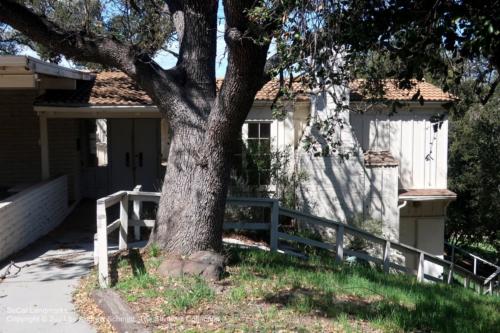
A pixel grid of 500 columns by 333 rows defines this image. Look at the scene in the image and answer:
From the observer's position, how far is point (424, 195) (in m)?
15.8

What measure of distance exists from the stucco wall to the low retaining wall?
5.34ft

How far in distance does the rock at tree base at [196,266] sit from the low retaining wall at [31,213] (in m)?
3.19

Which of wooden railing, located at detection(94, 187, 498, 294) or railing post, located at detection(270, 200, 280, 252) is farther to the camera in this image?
railing post, located at detection(270, 200, 280, 252)

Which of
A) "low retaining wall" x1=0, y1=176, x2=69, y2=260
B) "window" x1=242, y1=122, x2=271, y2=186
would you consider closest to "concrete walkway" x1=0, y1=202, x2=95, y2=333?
"low retaining wall" x1=0, y1=176, x2=69, y2=260

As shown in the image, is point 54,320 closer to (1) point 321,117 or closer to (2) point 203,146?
(2) point 203,146

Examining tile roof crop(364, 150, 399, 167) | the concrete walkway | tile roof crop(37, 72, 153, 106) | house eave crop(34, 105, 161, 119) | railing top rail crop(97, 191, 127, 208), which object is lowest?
the concrete walkway

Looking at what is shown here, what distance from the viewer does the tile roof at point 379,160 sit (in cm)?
1493

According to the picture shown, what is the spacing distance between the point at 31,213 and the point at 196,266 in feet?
15.1

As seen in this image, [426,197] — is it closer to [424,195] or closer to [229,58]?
[424,195]

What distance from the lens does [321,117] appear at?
14.4m

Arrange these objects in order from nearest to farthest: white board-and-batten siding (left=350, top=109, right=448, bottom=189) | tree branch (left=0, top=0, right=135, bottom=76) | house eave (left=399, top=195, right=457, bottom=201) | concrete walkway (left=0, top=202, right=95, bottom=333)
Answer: concrete walkway (left=0, top=202, right=95, bottom=333) < tree branch (left=0, top=0, right=135, bottom=76) < house eave (left=399, top=195, right=457, bottom=201) < white board-and-batten siding (left=350, top=109, right=448, bottom=189)

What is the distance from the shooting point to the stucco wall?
1430 centimetres

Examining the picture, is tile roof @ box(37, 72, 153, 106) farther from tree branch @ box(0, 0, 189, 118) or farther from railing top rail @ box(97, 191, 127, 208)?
tree branch @ box(0, 0, 189, 118)

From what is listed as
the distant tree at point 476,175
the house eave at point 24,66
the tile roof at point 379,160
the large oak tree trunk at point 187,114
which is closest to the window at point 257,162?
the tile roof at point 379,160
